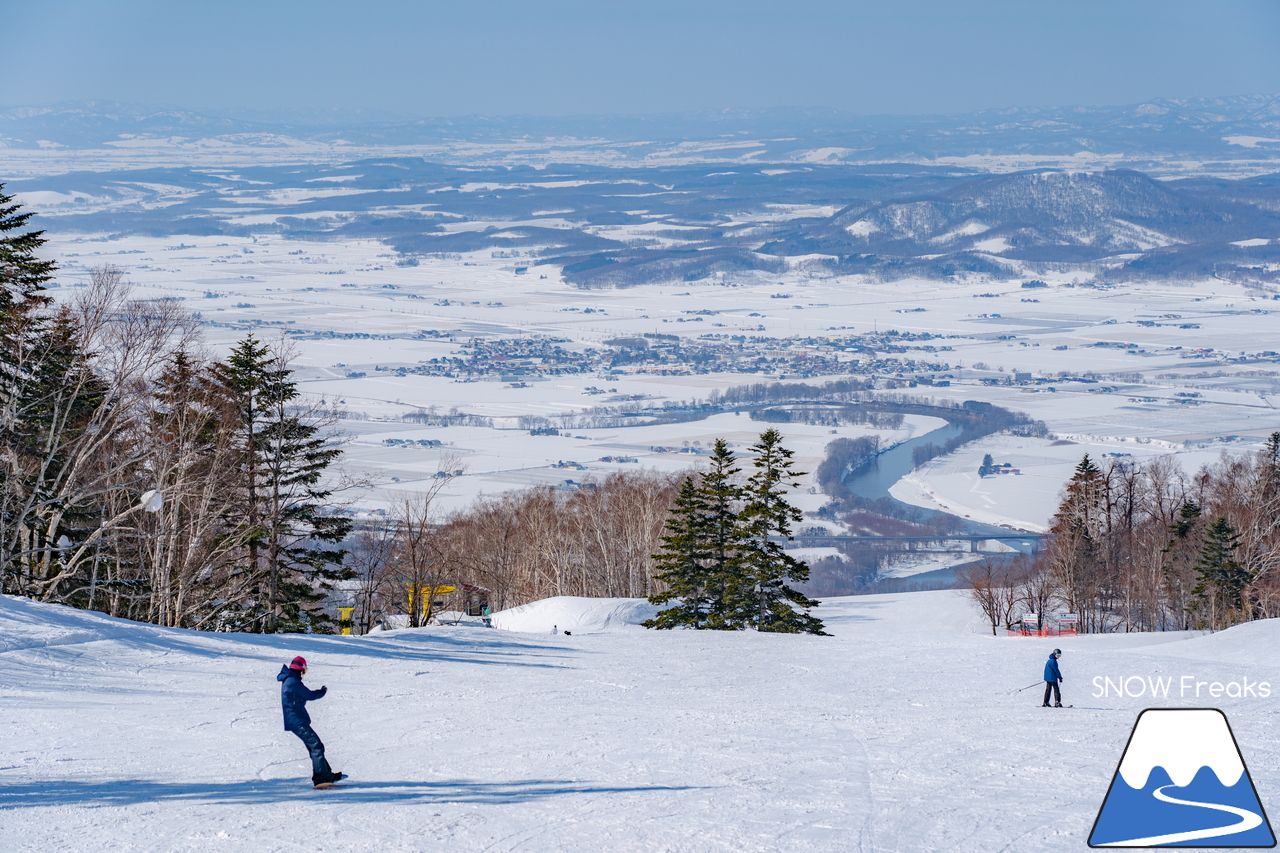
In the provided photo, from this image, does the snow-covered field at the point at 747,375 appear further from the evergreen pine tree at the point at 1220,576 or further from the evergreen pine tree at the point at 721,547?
the evergreen pine tree at the point at 1220,576

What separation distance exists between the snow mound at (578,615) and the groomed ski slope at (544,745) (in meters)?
10.7

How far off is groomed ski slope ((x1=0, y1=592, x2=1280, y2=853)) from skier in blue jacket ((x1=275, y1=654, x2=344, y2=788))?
0.34m

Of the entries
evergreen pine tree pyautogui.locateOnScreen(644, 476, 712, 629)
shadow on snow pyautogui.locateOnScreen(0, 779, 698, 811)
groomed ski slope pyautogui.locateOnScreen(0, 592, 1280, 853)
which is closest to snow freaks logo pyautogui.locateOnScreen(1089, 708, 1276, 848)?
groomed ski slope pyautogui.locateOnScreen(0, 592, 1280, 853)

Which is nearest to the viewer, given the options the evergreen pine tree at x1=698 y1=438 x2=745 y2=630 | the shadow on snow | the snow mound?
the shadow on snow

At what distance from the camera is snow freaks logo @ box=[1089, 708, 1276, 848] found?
382 inches

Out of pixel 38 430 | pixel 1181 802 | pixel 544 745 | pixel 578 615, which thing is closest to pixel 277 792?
pixel 544 745

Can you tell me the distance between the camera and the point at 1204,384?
374 ft

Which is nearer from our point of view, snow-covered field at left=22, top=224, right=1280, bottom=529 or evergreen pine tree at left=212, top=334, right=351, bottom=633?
evergreen pine tree at left=212, top=334, right=351, bottom=633

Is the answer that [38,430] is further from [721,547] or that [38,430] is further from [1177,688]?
[1177,688]

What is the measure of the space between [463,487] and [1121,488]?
3606 centimetres

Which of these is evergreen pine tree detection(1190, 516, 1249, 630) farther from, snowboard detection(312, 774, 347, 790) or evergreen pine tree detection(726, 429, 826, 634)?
snowboard detection(312, 774, 347, 790)

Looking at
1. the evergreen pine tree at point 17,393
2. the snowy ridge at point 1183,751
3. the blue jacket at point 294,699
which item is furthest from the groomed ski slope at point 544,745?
the evergreen pine tree at point 17,393

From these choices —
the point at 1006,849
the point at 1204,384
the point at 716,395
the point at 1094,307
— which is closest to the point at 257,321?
the point at 716,395

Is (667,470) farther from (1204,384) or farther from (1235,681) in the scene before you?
(1204,384)
